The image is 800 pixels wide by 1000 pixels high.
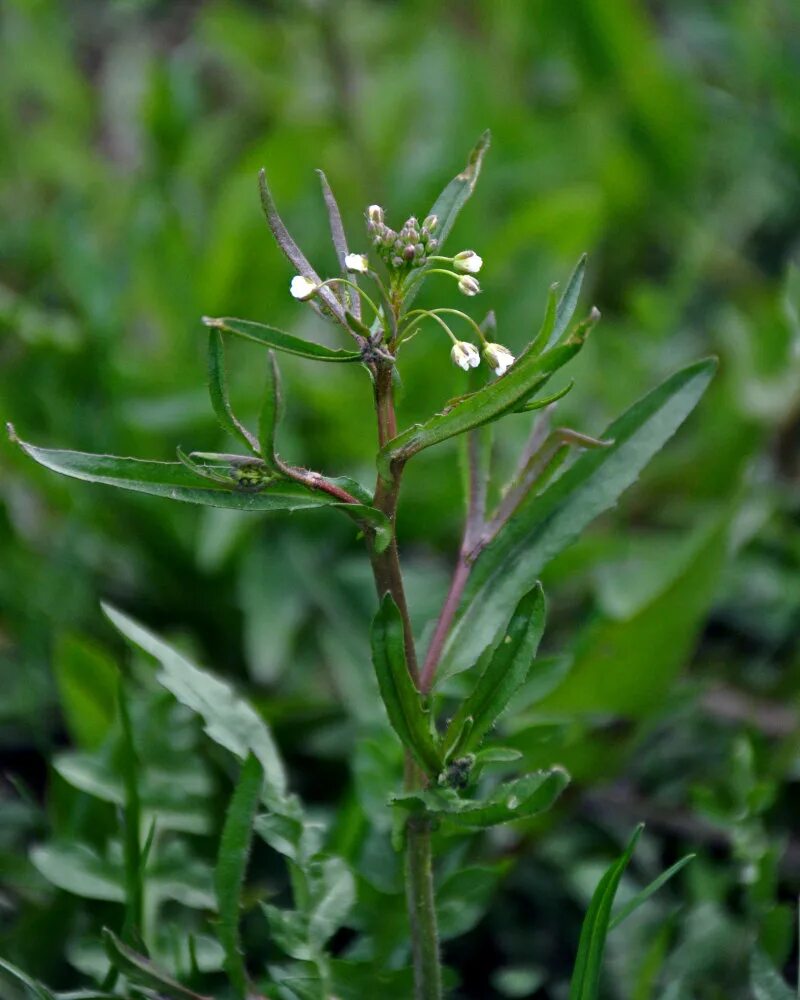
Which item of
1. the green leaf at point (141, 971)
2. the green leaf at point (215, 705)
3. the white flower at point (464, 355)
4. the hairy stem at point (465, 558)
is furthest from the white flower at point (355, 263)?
the green leaf at point (141, 971)

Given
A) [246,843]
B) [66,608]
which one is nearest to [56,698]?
[66,608]

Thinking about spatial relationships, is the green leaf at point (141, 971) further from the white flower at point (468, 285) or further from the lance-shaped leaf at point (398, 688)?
the white flower at point (468, 285)

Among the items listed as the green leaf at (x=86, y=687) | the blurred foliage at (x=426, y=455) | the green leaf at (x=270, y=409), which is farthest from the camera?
the green leaf at (x=86, y=687)

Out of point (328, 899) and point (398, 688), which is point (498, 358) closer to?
point (398, 688)

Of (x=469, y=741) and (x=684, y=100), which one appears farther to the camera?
(x=684, y=100)

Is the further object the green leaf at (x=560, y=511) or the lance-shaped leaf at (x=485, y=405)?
the green leaf at (x=560, y=511)

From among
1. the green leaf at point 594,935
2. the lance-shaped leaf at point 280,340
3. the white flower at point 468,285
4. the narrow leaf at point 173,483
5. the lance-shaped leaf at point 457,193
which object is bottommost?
the green leaf at point 594,935

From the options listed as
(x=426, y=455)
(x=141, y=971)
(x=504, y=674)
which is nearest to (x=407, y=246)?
(x=504, y=674)

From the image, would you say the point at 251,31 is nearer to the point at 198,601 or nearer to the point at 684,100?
the point at 684,100
